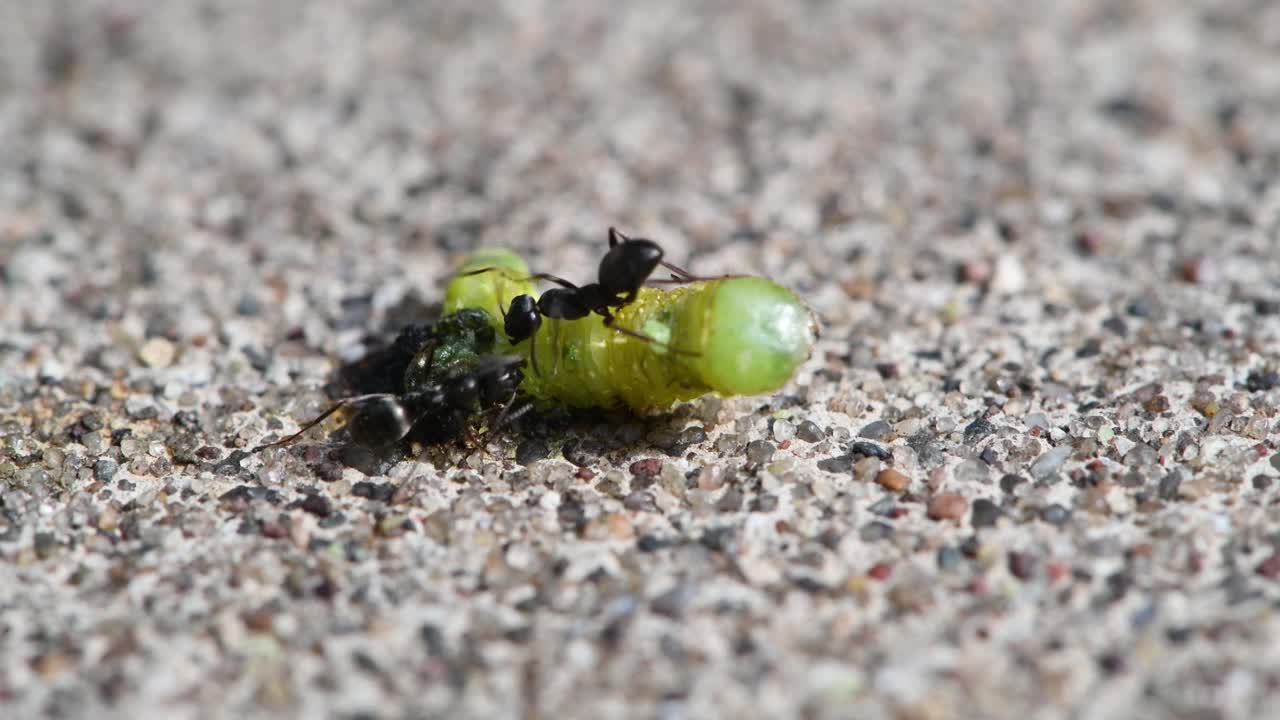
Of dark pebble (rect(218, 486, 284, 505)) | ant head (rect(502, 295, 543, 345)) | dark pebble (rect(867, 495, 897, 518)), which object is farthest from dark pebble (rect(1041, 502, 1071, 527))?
dark pebble (rect(218, 486, 284, 505))

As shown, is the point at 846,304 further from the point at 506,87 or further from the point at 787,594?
the point at 506,87

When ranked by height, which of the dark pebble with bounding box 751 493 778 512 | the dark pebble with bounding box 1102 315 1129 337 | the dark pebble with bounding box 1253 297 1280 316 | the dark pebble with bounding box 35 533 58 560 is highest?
the dark pebble with bounding box 1253 297 1280 316

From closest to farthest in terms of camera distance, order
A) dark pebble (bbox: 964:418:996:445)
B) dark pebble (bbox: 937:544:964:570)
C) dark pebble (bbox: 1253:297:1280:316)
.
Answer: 1. dark pebble (bbox: 937:544:964:570)
2. dark pebble (bbox: 964:418:996:445)
3. dark pebble (bbox: 1253:297:1280:316)

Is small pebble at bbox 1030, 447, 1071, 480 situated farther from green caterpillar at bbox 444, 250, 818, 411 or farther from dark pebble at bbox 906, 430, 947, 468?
green caterpillar at bbox 444, 250, 818, 411

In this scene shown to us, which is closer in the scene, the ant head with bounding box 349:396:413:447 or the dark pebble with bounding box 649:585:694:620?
the dark pebble with bounding box 649:585:694:620

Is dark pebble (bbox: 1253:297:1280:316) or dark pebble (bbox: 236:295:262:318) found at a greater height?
dark pebble (bbox: 1253:297:1280:316)

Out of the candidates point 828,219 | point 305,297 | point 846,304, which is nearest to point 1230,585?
point 846,304

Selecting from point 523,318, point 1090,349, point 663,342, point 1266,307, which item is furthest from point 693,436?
point 1266,307
